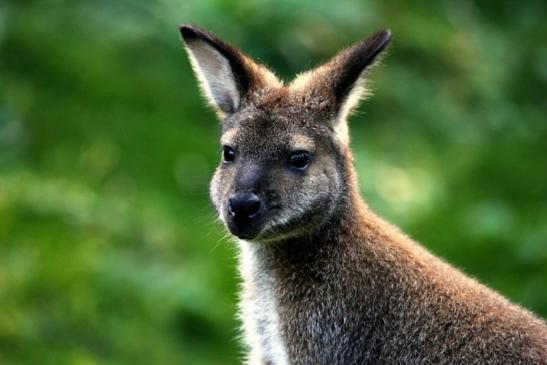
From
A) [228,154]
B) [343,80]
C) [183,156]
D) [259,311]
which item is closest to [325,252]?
[259,311]

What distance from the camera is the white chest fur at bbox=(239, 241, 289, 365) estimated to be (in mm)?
9266

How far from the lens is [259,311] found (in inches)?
371

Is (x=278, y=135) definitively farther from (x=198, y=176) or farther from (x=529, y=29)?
(x=529, y=29)

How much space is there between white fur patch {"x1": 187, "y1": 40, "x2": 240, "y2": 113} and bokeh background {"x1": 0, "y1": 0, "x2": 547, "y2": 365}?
148 centimetres

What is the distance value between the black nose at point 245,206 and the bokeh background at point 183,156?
82.4 inches

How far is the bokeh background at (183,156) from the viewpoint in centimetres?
1177

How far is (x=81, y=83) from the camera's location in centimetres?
1444

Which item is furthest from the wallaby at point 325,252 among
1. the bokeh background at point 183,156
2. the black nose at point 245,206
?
the bokeh background at point 183,156

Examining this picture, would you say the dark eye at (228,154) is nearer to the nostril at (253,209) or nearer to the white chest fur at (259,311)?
the nostril at (253,209)

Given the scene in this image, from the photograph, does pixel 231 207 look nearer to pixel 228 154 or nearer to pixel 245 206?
pixel 245 206

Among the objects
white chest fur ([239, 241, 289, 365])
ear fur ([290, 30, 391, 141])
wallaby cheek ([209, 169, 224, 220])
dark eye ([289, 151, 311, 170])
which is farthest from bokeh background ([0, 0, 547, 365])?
dark eye ([289, 151, 311, 170])

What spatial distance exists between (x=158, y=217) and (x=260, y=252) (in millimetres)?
3691

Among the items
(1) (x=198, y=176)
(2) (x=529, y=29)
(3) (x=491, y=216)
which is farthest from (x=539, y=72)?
(1) (x=198, y=176)

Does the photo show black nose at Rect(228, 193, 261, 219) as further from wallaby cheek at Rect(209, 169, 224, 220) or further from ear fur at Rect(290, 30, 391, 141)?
ear fur at Rect(290, 30, 391, 141)
